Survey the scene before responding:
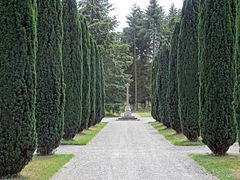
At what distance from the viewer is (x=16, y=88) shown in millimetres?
7176

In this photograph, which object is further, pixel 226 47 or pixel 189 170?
pixel 226 47

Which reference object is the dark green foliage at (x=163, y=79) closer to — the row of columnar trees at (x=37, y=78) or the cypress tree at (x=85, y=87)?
the cypress tree at (x=85, y=87)

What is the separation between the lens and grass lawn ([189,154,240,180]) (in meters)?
8.02

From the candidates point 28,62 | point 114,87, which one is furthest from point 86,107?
point 114,87

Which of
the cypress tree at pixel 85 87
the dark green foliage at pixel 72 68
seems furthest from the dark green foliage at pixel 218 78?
the cypress tree at pixel 85 87

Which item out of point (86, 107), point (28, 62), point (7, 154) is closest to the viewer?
point (7, 154)

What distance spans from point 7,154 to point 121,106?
131 ft

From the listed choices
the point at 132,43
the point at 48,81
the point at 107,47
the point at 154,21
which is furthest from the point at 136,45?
the point at 48,81

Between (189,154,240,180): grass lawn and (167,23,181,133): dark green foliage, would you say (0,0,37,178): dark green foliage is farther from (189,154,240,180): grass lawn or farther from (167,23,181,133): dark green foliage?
(167,23,181,133): dark green foliage

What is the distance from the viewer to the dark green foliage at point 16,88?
23.1ft

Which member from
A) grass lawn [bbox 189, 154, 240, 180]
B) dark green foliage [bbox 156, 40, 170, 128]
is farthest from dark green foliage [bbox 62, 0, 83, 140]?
dark green foliage [bbox 156, 40, 170, 128]

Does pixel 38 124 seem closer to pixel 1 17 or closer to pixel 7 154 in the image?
pixel 7 154

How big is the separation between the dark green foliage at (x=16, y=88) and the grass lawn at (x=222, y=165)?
4.70m

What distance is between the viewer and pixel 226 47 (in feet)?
34.3
